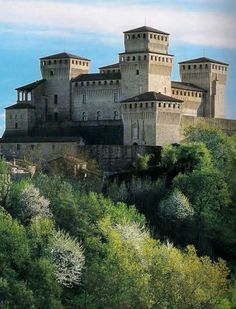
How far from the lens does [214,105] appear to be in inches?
1833

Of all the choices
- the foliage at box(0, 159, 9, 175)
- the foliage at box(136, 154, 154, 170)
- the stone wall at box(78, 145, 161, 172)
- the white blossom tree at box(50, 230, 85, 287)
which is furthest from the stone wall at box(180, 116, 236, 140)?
the white blossom tree at box(50, 230, 85, 287)

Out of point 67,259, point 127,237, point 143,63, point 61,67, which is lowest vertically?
point 67,259

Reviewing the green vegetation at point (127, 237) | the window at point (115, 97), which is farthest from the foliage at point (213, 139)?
the window at point (115, 97)

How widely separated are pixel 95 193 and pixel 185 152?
16.0ft

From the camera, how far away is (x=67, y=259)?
101ft

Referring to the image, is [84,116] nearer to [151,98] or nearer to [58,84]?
[58,84]

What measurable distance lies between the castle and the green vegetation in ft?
6.33

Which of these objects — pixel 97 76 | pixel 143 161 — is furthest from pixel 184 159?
pixel 97 76

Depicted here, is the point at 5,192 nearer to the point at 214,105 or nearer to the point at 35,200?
the point at 35,200

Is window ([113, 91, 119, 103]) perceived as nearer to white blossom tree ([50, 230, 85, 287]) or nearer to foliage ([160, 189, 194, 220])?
foliage ([160, 189, 194, 220])

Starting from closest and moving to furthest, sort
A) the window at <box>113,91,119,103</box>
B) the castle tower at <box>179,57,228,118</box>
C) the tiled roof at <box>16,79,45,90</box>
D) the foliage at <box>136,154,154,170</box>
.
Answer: the foliage at <box>136,154,154,170</box> < the window at <box>113,91,119,103</box> < the tiled roof at <box>16,79,45,90</box> < the castle tower at <box>179,57,228,118</box>

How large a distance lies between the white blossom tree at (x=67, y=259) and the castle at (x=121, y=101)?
35.7 feet

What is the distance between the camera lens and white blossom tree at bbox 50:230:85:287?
30.5 metres

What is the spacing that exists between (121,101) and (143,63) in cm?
149
